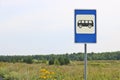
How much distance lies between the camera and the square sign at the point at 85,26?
11.4m

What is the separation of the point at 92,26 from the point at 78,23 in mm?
382

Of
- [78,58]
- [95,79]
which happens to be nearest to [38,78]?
[95,79]

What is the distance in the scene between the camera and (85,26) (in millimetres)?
11367

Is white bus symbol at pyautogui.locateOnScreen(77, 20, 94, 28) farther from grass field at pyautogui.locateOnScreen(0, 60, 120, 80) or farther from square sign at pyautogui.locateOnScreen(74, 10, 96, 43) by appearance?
grass field at pyautogui.locateOnScreen(0, 60, 120, 80)

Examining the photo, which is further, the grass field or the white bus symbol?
the grass field

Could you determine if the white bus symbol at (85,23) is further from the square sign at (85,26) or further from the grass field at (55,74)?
the grass field at (55,74)

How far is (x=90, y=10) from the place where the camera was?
11562mm

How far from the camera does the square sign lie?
37.3ft

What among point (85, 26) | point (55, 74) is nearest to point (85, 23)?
point (85, 26)

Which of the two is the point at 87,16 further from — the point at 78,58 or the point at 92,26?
the point at 78,58

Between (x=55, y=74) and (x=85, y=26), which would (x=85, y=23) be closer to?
(x=85, y=26)

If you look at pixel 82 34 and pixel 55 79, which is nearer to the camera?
pixel 82 34

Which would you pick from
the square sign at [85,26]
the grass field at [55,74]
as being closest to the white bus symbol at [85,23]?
the square sign at [85,26]

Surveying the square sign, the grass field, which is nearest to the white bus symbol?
the square sign
